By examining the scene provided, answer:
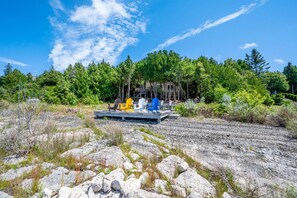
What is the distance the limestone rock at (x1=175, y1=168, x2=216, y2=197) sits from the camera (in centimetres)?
265

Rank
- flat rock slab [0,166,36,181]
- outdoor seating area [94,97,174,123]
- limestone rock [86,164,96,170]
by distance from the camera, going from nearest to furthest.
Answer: flat rock slab [0,166,36,181], limestone rock [86,164,96,170], outdoor seating area [94,97,174,123]

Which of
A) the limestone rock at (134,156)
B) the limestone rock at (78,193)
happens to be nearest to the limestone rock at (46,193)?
the limestone rock at (78,193)

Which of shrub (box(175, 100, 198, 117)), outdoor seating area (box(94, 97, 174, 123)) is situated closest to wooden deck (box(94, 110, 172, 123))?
outdoor seating area (box(94, 97, 174, 123))

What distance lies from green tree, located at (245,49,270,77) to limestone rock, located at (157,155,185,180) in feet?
147

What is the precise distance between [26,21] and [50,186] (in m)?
13.9

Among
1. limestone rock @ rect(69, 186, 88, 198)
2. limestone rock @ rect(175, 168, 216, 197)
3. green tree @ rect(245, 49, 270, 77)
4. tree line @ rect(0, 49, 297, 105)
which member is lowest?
limestone rock @ rect(175, 168, 216, 197)

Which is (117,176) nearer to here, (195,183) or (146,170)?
(146,170)

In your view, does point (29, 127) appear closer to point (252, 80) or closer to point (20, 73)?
point (252, 80)

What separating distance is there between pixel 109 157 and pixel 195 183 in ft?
6.09

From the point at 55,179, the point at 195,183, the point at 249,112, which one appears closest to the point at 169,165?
the point at 195,183

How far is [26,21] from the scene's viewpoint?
12.2m

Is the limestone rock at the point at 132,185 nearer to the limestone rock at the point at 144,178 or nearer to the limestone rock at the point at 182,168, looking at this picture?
the limestone rock at the point at 144,178

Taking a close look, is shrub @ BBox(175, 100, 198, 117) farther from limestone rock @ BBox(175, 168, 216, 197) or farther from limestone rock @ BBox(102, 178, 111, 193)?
limestone rock @ BBox(102, 178, 111, 193)

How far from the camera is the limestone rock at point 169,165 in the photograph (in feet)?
10.3
